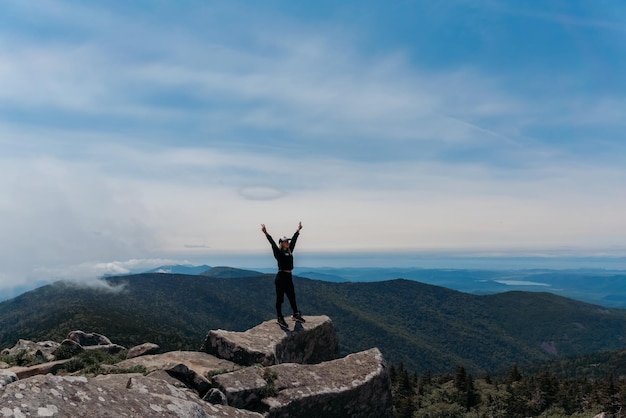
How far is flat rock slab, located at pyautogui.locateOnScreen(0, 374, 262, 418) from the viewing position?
30.9 feet

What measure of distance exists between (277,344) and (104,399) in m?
8.60

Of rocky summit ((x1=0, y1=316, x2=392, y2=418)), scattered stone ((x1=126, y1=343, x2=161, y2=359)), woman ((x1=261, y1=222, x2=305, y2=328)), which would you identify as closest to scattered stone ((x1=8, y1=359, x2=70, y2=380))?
rocky summit ((x1=0, y1=316, x2=392, y2=418))

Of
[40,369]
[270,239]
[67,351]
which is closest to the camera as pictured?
[40,369]

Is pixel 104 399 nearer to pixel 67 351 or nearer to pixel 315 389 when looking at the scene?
pixel 315 389

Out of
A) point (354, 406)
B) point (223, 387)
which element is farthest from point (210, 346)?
point (354, 406)

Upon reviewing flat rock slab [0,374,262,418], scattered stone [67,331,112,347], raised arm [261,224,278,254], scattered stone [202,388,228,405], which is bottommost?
scattered stone [67,331,112,347]

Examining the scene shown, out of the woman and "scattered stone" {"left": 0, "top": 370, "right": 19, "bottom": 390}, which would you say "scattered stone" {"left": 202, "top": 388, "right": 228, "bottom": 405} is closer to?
"scattered stone" {"left": 0, "top": 370, "right": 19, "bottom": 390}

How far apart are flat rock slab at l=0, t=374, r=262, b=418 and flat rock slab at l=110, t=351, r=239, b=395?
3.31 ft

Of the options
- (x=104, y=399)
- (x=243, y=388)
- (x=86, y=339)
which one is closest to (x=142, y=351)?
(x=243, y=388)

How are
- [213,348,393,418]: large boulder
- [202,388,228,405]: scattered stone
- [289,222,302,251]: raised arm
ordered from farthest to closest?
[289,222,302,251]: raised arm
[213,348,393,418]: large boulder
[202,388,228,405]: scattered stone

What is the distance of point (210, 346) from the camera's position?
18.4 m

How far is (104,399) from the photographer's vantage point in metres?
10.6

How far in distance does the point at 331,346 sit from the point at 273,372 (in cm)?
774

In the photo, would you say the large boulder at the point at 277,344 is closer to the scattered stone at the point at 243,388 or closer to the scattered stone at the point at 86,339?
the scattered stone at the point at 243,388
